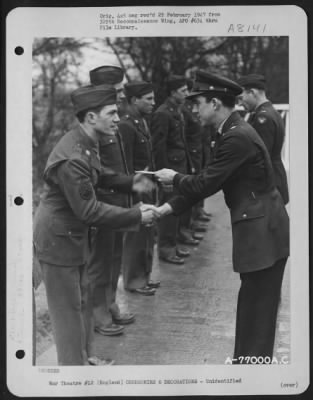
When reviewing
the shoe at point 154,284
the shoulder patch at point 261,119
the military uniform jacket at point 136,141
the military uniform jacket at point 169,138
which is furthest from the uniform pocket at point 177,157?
the shoe at point 154,284

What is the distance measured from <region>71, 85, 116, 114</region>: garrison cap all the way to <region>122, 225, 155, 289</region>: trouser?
80 cm

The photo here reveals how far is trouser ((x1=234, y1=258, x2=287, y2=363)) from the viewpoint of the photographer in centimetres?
562

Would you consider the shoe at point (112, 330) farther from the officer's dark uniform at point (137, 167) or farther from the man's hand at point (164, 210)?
the man's hand at point (164, 210)

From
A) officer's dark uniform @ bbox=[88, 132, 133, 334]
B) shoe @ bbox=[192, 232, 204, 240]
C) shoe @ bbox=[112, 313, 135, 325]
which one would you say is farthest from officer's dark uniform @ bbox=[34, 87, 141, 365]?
shoe @ bbox=[192, 232, 204, 240]

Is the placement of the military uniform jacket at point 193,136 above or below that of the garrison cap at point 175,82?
below

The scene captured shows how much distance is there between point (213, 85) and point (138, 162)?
2.15 feet

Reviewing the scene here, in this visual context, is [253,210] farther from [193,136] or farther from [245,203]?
[193,136]

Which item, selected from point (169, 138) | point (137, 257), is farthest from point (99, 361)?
point (169, 138)

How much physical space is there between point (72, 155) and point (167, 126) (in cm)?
73

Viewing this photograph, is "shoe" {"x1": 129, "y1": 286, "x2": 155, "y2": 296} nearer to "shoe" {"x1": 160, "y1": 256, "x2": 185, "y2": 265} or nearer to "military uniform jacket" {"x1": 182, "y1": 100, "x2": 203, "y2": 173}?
"shoe" {"x1": 160, "y1": 256, "x2": 185, "y2": 265}

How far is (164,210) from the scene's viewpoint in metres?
5.64

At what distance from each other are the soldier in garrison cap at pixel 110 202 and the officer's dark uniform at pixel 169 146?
0.21m

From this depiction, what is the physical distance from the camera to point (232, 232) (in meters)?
5.67

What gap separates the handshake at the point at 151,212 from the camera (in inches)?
220
